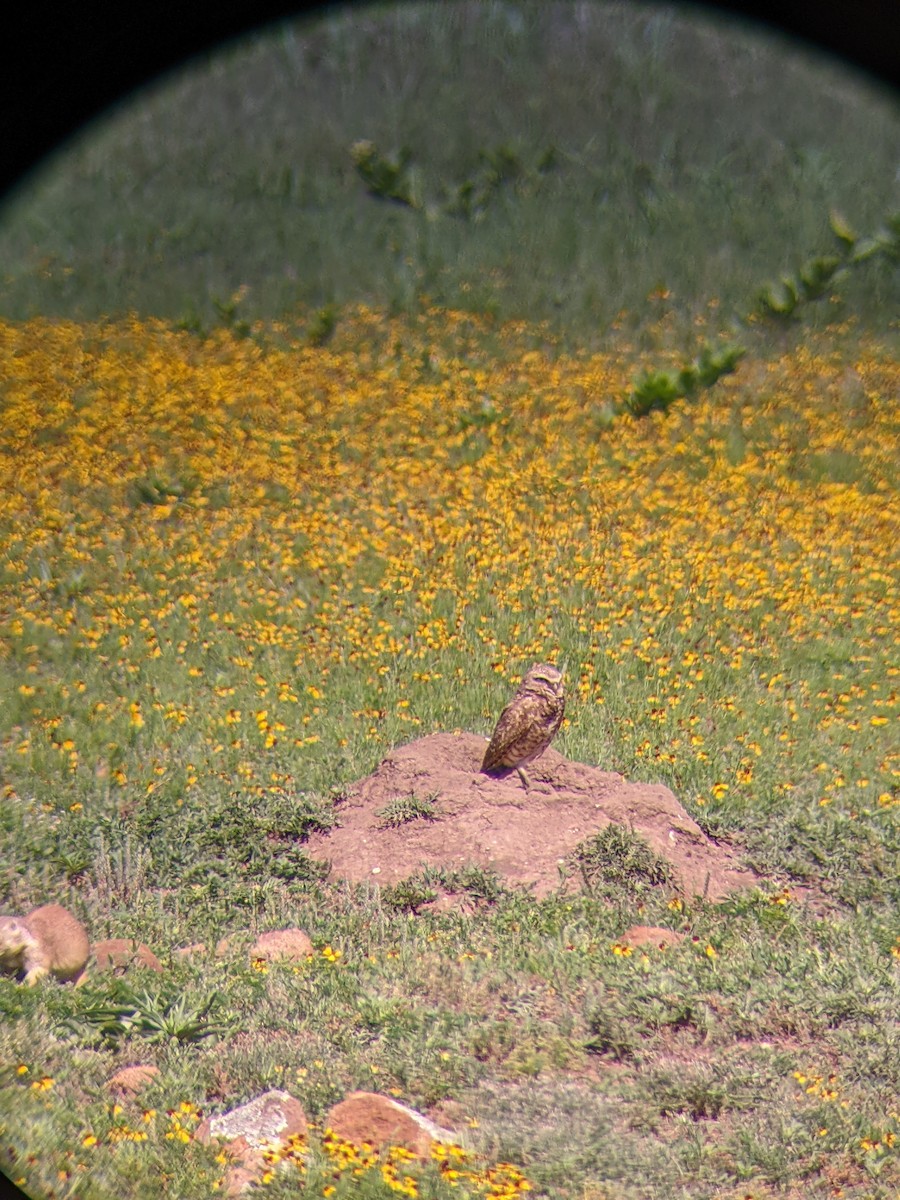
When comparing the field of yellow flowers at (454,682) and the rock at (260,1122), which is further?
the field of yellow flowers at (454,682)

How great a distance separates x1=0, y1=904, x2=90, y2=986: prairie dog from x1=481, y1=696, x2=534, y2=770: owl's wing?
1445 mm

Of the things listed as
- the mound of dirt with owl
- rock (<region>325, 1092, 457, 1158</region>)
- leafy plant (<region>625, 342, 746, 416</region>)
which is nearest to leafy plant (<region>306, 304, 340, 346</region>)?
leafy plant (<region>625, 342, 746, 416</region>)

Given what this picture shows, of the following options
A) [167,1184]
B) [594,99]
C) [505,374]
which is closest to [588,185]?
[594,99]

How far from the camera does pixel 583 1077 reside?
296 centimetres

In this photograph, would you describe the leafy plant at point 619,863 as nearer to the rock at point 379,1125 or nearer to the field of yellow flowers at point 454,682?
the field of yellow flowers at point 454,682

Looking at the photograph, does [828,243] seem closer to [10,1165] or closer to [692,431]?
[692,431]

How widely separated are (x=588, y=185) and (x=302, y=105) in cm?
122

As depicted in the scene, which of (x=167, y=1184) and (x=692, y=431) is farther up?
(x=692, y=431)

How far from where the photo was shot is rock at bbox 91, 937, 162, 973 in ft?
10.8

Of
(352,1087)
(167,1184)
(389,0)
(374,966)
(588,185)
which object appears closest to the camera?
(167,1184)

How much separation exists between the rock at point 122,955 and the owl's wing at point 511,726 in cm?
128

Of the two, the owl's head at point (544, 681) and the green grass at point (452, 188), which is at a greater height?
the green grass at point (452, 188)

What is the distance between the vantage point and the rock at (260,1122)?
2.72 metres

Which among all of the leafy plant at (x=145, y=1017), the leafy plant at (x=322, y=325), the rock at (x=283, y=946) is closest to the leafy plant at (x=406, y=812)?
the rock at (x=283, y=946)
